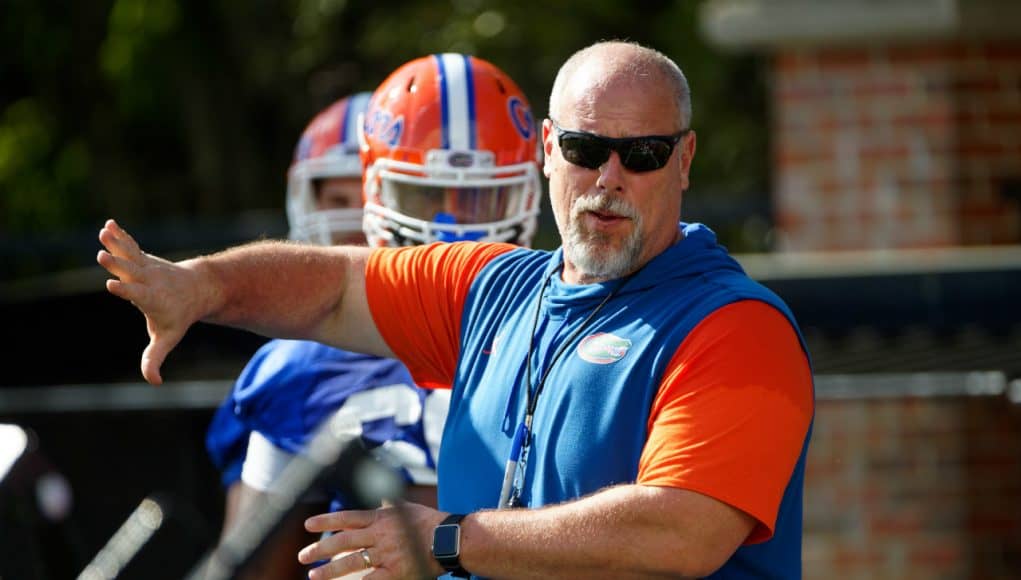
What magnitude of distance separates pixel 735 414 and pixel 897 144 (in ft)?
13.7

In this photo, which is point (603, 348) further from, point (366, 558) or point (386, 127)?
point (386, 127)

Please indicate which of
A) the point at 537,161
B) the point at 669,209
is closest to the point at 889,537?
the point at 537,161

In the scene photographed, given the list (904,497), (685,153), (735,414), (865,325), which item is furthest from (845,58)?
(735,414)

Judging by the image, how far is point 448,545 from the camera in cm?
301

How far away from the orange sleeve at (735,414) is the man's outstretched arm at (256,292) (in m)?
1.00

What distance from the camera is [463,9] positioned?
1172 cm

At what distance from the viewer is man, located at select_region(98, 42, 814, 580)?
2988 millimetres

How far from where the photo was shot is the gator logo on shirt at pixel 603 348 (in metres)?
3.24

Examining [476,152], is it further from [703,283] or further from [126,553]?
[126,553]

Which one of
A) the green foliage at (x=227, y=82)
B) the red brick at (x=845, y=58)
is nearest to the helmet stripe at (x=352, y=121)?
the red brick at (x=845, y=58)

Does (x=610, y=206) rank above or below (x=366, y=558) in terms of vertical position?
above

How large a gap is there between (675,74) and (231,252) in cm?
108

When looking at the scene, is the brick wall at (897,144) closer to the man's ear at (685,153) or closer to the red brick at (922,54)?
the red brick at (922,54)

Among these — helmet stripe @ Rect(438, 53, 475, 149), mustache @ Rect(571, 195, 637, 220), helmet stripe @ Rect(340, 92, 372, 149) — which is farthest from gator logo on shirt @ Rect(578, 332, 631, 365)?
helmet stripe @ Rect(340, 92, 372, 149)
